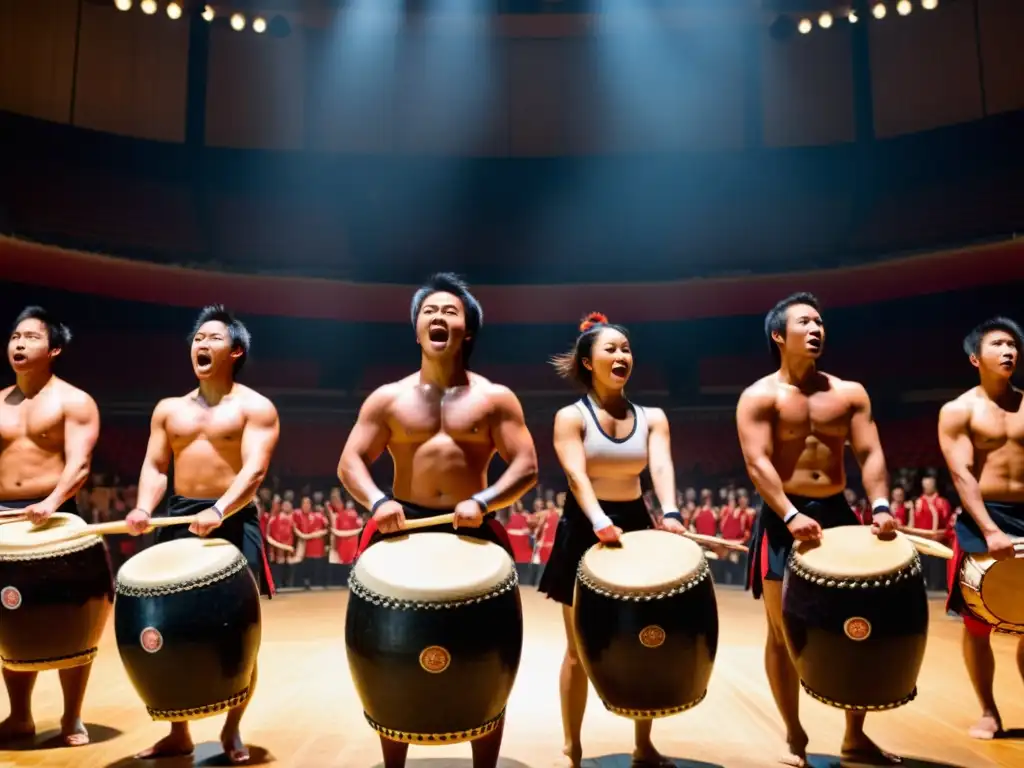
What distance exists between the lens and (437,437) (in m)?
2.80

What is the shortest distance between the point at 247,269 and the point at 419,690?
30.8ft

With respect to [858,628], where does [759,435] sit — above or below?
above

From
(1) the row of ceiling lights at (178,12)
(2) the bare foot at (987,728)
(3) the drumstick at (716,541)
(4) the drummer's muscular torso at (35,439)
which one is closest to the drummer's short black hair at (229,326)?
(4) the drummer's muscular torso at (35,439)

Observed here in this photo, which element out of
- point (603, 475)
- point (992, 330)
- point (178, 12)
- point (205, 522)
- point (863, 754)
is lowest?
point (863, 754)

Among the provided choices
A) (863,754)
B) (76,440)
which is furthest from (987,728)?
(76,440)

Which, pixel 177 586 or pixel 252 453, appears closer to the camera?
pixel 177 586

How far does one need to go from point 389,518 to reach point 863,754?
2.07 m

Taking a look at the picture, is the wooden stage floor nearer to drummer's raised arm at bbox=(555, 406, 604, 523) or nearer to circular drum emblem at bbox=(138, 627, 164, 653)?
circular drum emblem at bbox=(138, 627, 164, 653)

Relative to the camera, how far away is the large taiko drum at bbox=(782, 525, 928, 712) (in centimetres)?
278

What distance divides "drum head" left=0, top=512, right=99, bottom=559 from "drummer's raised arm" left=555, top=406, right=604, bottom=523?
1915 millimetres

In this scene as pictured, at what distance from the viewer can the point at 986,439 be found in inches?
144

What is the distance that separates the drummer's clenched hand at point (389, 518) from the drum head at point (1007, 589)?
249cm

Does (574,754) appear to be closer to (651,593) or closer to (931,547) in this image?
(651,593)

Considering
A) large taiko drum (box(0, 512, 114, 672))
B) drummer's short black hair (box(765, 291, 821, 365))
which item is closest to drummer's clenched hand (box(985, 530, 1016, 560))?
drummer's short black hair (box(765, 291, 821, 365))
